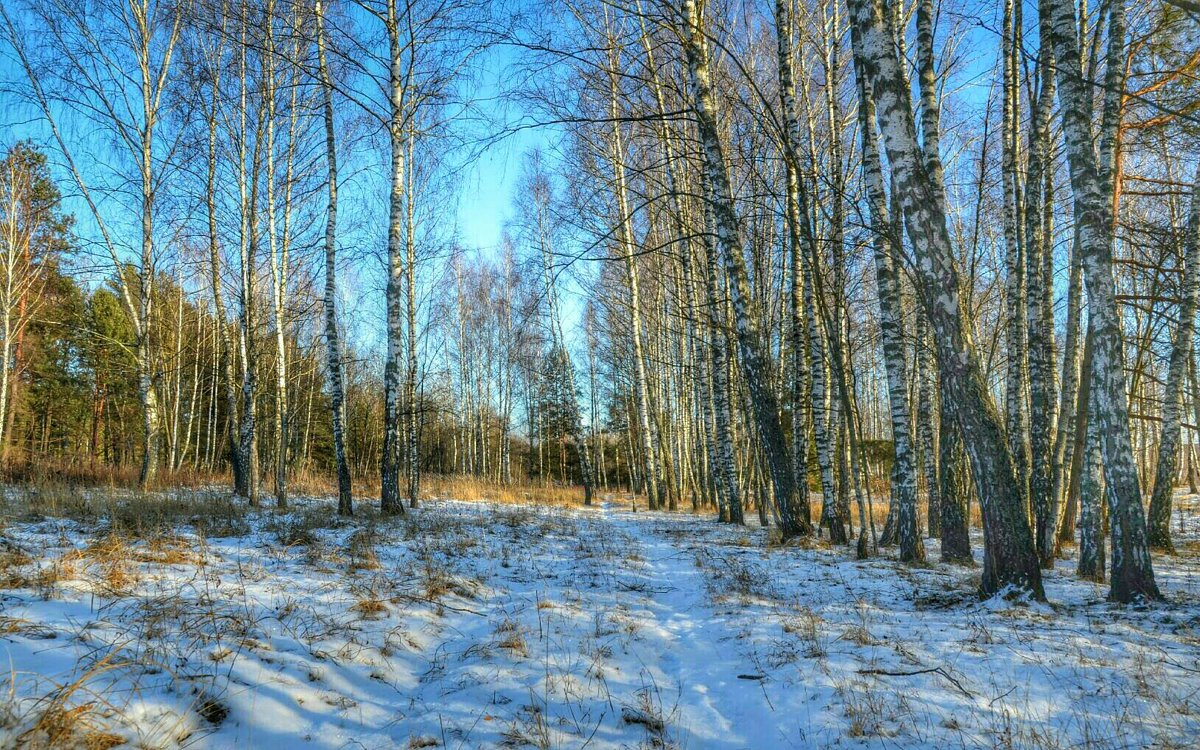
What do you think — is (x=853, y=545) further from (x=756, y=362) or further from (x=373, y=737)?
(x=373, y=737)

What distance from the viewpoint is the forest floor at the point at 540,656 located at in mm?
2496

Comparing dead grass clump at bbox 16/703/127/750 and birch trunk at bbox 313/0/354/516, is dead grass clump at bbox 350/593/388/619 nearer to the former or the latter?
dead grass clump at bbox 16/703/127/750

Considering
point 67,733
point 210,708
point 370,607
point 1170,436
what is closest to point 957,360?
point 370,607

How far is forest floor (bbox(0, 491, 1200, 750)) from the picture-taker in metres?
2.50

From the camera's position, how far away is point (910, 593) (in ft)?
16.5

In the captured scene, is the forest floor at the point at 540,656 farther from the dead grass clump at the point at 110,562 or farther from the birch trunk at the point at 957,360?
the birch trunk at the point at 957,360

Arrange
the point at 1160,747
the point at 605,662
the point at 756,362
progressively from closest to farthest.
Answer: the point at 1160,747
the point at 605,662
the point at 756,362

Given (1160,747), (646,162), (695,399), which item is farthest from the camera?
(695,399)

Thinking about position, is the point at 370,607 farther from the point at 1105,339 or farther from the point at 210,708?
the point at 1105,339

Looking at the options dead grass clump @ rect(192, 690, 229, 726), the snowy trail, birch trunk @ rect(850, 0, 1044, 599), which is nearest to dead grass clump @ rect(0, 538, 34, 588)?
dead grass clump @ rect(192, 690, 229, 726)

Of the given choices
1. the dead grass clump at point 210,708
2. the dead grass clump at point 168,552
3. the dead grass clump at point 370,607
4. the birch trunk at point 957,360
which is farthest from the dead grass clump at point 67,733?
the birch trunk at point 957,360

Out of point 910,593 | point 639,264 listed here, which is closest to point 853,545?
point 910,593

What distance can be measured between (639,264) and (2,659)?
1816cm

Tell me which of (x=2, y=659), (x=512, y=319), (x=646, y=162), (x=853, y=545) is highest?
(x=646, y=162)
